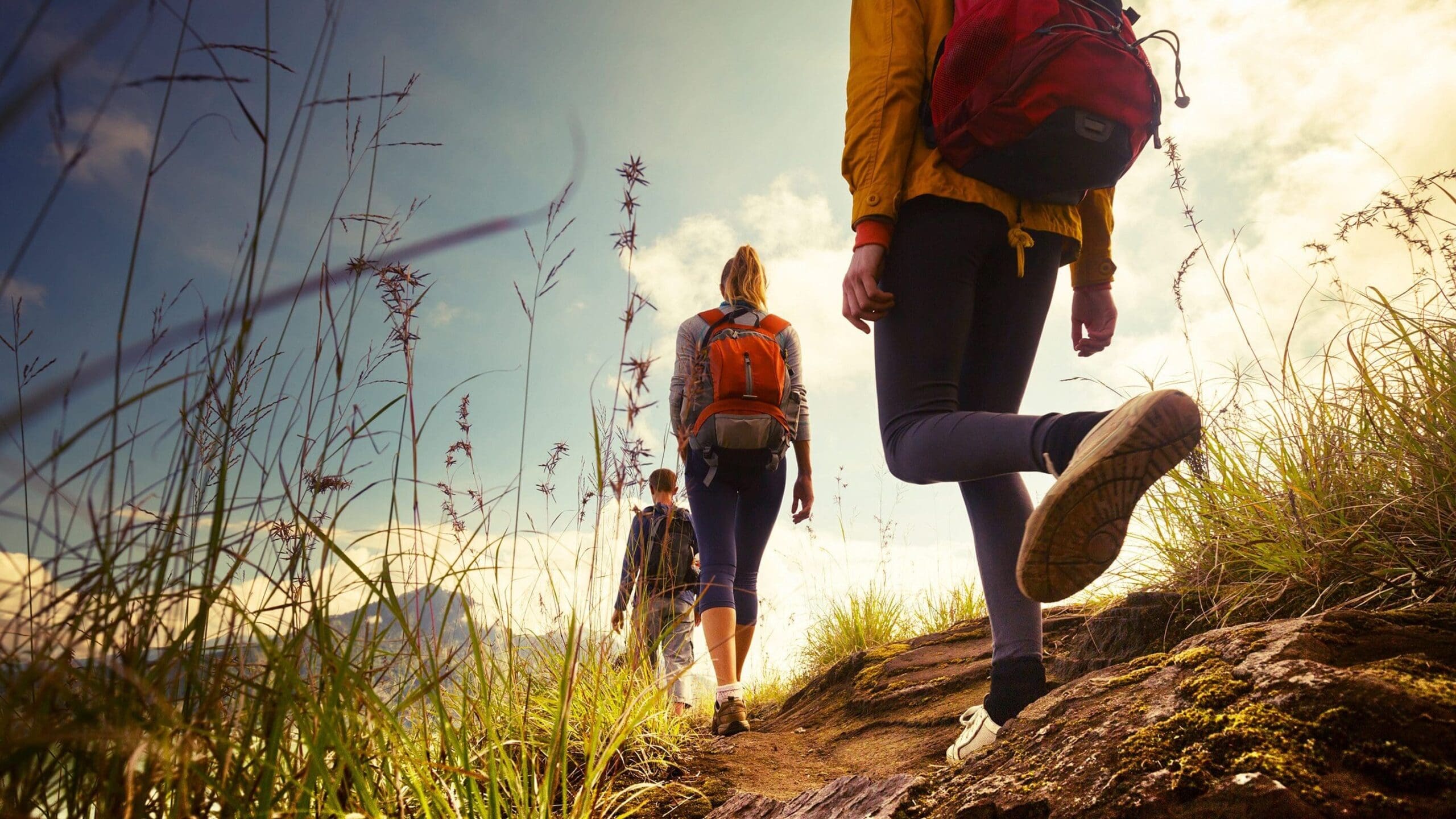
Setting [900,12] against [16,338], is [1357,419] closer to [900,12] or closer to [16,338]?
[900,12]

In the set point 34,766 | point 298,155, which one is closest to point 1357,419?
point 298,155

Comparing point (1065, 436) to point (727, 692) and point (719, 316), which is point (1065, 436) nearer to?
point (727, 692)

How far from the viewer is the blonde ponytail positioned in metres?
3.66

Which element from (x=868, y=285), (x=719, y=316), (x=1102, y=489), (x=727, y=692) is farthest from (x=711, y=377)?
(x=1102, y=489)

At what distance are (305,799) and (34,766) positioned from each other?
35cm

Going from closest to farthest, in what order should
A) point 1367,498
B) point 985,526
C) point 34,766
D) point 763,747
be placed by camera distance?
point 34,766
point 985,526
point 1367,498
point 763,747

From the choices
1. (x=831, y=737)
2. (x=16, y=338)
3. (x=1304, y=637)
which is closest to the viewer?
(x=1304, y=637)

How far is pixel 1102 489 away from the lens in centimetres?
124

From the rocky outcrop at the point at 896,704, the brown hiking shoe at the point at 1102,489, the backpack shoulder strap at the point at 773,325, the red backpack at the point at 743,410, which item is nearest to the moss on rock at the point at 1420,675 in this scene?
the brown hiking shoe at the point at 1102,489

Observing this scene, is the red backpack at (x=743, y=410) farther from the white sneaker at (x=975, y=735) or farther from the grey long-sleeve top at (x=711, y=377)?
the white sneaker at (x=975, y=735)

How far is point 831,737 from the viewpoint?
125 inches

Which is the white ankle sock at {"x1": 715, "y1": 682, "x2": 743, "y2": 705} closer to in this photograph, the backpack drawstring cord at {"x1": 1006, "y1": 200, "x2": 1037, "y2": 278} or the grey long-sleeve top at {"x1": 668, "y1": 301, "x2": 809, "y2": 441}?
the grey long-sleeve top at {"x1": 668, "y1": 301, "x2": 809, "y2": 441}

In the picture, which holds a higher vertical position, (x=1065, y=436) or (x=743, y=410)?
(x=743, y=410)

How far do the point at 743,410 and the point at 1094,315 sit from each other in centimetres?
145
